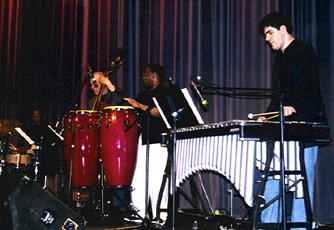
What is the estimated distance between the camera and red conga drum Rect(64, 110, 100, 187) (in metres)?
4.39

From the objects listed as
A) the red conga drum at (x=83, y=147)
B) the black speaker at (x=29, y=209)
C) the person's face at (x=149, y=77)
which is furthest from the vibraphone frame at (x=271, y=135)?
the red conga drum at (x=83, y=147)

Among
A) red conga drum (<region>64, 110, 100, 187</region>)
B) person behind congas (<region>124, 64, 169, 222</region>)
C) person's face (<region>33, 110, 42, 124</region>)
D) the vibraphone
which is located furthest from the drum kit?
the vibraphone

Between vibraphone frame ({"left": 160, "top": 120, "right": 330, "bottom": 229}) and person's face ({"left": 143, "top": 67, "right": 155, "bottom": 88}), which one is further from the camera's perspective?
person's face ({"left": 143, "top": 67, "right": 155, "bottom": 88})

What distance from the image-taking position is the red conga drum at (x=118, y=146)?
4215 millimetres

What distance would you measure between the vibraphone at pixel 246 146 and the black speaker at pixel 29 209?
1.21 metres

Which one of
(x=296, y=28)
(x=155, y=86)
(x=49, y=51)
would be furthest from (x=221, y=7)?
(x=49, y=51)

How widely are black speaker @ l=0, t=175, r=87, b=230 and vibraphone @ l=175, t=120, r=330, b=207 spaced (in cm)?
121

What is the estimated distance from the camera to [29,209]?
2.60 metres

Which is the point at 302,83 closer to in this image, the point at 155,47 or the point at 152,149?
the point at 152,149

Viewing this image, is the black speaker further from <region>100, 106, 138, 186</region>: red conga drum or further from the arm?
the arm

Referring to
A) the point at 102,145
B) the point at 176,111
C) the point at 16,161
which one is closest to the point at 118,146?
the point at 102,145

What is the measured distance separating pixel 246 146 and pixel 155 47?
362cm

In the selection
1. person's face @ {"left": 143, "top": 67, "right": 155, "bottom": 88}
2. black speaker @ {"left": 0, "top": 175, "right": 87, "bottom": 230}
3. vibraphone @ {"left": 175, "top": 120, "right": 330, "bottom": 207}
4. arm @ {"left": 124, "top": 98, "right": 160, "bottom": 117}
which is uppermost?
person's face @ {"left": 143, "top": 67, "right": 155, "bottom": 88}

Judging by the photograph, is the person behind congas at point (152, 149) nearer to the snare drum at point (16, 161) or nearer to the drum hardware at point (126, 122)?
the drum hardware at point (126, 122)
